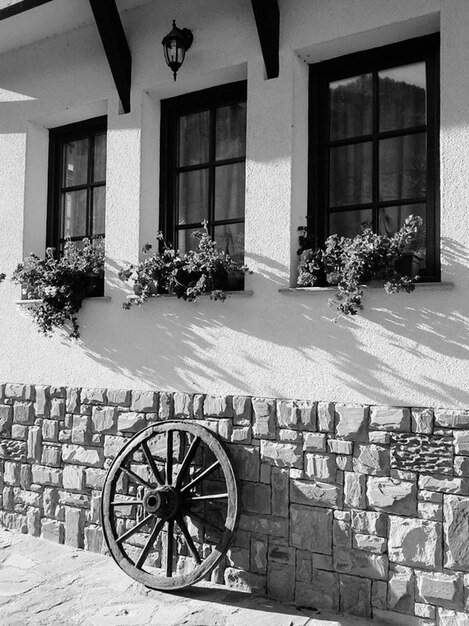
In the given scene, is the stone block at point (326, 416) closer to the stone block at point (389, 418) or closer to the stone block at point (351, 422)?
the stone block at point (351, 422)

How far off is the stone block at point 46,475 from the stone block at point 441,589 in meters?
2.66

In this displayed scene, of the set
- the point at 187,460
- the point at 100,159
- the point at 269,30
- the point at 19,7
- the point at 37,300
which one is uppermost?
the point at 19,7

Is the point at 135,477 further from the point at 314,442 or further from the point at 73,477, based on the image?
the point at 314,442

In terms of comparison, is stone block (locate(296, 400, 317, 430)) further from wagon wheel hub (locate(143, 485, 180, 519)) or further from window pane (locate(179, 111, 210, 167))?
window pane (locate(179, 111, 210, 167))

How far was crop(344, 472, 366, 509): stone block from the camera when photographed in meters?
3.56

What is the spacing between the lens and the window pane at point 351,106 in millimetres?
3986

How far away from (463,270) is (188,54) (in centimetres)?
235

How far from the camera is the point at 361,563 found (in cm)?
355

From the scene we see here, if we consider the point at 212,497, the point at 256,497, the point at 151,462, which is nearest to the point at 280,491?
the point at 256,497

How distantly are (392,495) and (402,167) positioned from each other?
1.86 metres

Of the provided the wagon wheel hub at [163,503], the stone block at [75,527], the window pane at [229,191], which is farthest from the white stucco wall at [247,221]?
the stone block at [75,527]

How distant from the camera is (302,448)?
12.4 feet

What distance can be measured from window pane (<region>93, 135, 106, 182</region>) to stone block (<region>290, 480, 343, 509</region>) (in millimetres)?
2803

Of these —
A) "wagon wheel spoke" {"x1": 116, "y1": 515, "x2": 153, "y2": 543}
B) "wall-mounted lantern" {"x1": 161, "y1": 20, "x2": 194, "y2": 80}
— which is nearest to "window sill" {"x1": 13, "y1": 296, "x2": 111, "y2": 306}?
"wagon wheel spoke" {"x1": 116, "y1": 515, "x2": 153, "y2": 543}
